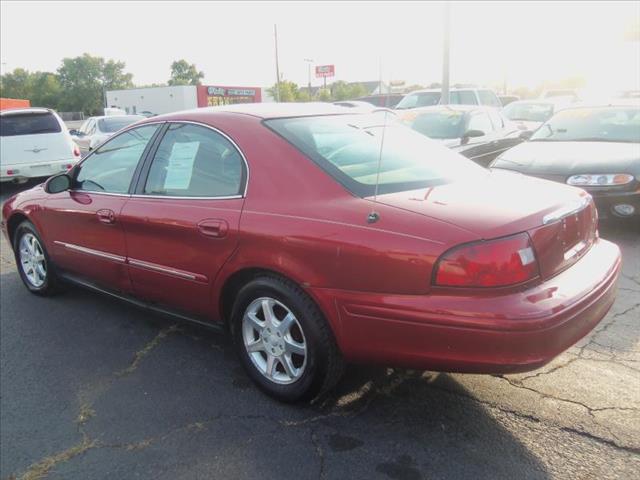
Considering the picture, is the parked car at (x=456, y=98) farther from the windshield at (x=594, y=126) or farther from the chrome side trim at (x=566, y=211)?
the chrome side trim at (x=566, y=211)

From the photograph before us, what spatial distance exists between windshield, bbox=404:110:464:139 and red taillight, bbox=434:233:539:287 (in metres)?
6.91

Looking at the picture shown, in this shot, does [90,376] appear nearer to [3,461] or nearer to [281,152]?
[3,461]

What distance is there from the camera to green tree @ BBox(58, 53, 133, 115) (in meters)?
94.9

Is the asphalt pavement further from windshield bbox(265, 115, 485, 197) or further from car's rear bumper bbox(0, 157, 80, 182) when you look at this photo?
car's rear bumper bbox(0, 157, 80, 182)

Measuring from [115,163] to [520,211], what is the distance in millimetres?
2807

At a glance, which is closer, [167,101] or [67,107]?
[167,101]

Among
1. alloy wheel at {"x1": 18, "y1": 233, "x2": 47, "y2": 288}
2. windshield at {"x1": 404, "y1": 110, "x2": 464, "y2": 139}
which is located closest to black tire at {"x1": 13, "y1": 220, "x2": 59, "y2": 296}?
alloy wheel at {"x1": 18, "y1": 233, "x2": 47, "y2": 288}

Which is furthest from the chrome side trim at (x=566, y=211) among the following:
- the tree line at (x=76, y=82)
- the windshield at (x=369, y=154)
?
the tree line at (x=76, y=82)

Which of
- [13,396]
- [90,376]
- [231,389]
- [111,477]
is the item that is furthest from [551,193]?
[13,396]

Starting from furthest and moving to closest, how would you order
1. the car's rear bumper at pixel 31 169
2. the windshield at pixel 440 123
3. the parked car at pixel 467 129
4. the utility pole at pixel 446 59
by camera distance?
the utility pole at pixel 446 59
the car's rear bumper at pixel 31 169
the windshield at pixel 440 123
the parked car at pixel 467 129

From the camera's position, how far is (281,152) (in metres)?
3.07

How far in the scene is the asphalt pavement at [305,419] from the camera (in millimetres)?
2561

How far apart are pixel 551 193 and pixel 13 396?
317 cm

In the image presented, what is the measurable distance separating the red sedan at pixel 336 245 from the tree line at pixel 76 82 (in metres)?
92.4
